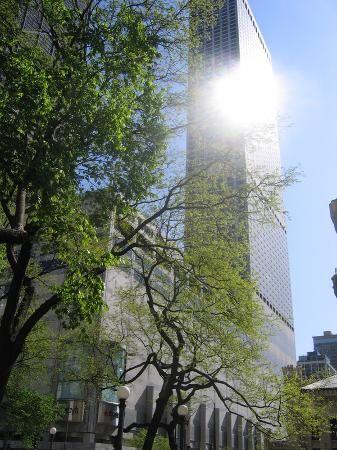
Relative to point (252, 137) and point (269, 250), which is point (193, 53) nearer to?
point (252, 137)

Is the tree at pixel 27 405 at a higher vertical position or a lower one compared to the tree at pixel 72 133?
lower

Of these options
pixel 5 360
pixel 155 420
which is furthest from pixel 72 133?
pixel 155 420

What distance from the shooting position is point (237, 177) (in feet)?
55.9

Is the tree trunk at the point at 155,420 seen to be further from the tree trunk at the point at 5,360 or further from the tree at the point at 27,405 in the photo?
the tree at the point at 27,405

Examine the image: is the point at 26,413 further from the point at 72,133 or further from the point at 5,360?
the point at 72,133

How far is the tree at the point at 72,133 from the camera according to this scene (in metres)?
10.5

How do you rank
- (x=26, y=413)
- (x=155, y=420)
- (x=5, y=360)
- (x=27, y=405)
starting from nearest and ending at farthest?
(x=5, y=360) < (x=155, y=420) < (x=26, y=413) < (x=27, y=405)

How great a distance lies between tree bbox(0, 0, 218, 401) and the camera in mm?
10516

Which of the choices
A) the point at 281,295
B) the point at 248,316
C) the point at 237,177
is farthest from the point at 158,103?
the point at 281,295

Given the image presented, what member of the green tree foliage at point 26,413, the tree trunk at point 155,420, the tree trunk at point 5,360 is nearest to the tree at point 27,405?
the green tree foliage at point 26,413

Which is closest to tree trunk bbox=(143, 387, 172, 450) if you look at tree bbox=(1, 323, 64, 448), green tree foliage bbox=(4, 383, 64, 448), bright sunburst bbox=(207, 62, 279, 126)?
bright sunburst bbox=(207, 62, 279, 126)

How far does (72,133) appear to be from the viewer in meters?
11.4

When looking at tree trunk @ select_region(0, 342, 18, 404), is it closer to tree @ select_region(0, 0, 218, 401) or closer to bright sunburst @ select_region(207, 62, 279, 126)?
tree @ select_region(0, 0, 218, 401)

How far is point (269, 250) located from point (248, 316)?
417 ft
